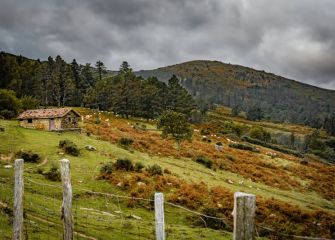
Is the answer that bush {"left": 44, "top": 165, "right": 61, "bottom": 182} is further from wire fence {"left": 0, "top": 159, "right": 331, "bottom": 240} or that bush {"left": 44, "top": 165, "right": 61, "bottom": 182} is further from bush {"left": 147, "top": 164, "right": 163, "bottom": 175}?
bush {"left": 147, "top": 164, "right": 163, "bottom": 175}

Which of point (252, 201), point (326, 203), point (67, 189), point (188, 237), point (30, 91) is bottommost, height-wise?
point (326, 203)

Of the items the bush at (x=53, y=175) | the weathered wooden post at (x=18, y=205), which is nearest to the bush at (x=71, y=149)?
the bush at (x=53, y=175)

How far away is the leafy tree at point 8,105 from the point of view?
71.1m

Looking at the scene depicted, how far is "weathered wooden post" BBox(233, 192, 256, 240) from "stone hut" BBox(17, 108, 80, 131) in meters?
59.8

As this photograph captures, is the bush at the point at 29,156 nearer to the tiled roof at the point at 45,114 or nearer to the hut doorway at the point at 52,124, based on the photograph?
the tiled roof at the point at 45,114

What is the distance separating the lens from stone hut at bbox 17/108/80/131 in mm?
62719

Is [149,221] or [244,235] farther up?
[244,235]

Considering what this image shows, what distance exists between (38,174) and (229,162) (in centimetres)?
3278

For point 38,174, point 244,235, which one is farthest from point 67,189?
point 38,174

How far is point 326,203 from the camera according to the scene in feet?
156

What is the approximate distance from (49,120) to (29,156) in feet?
81.1

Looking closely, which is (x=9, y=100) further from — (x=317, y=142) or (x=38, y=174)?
(x=317, y=142)

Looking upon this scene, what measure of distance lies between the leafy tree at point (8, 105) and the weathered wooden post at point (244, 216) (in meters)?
72.1

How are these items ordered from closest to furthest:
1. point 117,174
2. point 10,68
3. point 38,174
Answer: point 38,174
point 117,174
point 10,68
